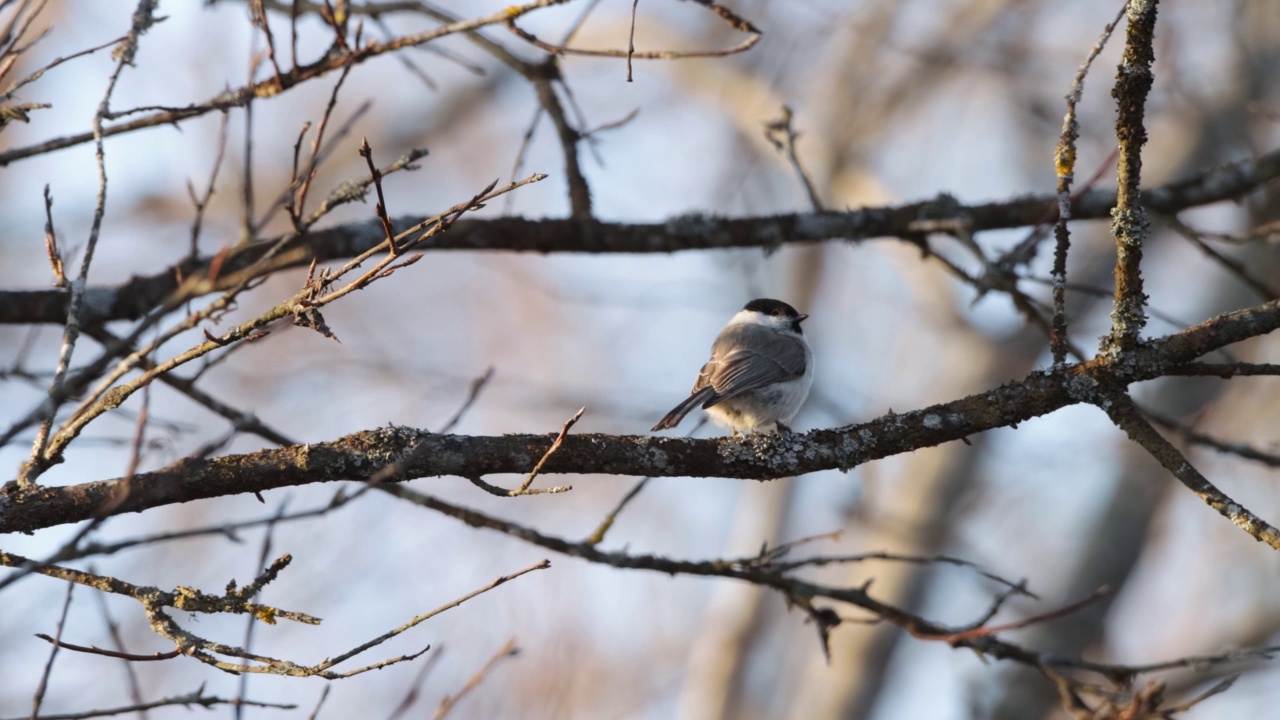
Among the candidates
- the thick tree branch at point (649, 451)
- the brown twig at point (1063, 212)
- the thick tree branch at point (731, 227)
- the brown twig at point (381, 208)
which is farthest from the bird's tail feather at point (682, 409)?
the brown twig at point (381, 208)

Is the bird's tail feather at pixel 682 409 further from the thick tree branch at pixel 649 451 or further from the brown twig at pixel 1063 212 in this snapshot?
the brown twig at pixel 1063 212

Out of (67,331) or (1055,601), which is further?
(1055,601)

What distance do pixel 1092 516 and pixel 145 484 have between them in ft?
28.0

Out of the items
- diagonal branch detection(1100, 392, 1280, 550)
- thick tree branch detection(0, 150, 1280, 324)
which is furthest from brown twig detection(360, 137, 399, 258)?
thick tree branch detection(0, 150, 1280, 324)

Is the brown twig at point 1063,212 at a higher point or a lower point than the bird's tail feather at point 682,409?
lower

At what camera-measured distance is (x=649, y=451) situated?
2.48m

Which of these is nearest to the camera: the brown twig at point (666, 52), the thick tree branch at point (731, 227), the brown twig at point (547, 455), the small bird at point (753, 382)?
the brown twig at point (547, 455)

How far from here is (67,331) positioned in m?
2.13

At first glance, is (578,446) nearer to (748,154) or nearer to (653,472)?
(653,472)

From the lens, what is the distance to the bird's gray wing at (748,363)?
4.11m

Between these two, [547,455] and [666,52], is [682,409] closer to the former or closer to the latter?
[666,52]

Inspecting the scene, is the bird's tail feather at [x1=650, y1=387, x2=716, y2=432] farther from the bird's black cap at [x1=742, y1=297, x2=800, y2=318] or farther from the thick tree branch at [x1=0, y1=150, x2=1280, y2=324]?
the bird's black cap at [x1=742, y1=297, x2=800, y2=318]

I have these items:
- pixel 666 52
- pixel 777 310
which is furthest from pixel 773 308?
pixel 666 52

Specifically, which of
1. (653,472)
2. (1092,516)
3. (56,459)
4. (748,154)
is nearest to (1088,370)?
(653,472)
